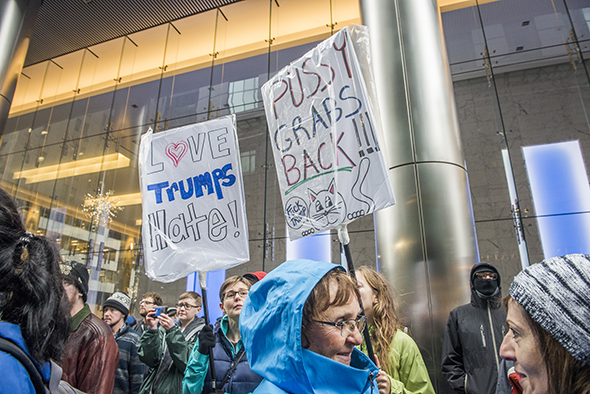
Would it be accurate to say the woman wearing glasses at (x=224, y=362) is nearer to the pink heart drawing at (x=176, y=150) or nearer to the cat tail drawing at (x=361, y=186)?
the cat tail drawing at (x=361, y=186)

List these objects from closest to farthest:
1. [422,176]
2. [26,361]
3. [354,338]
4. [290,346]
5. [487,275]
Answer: [26,361] < [290,346] < [354,338] < [487,275] < [422,176]

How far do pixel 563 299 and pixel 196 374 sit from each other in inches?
89.5

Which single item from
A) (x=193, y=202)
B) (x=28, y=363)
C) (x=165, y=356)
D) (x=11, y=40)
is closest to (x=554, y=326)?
(x=28, y=363)

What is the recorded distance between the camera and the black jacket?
2.77m

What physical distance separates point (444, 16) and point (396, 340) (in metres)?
6.75

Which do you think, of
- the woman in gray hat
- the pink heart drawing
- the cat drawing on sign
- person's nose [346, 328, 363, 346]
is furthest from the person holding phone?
the woman in gray hat

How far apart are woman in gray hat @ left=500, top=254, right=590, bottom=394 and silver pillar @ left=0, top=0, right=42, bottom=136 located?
29.6 ft

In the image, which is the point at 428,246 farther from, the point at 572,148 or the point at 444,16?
the point at 444,16

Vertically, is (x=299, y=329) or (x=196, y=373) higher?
(x=299, y=329)

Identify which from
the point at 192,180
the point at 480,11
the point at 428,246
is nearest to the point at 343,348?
the point at 192,180

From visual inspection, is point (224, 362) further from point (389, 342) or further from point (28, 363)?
point (28, 363)

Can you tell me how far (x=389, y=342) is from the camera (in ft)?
7.86

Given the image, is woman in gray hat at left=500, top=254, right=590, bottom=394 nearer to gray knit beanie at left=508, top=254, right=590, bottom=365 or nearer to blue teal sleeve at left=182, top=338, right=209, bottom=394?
gray knit beanie at left=508, top=254, right=590, bottom=365

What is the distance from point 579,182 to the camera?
5.49m
